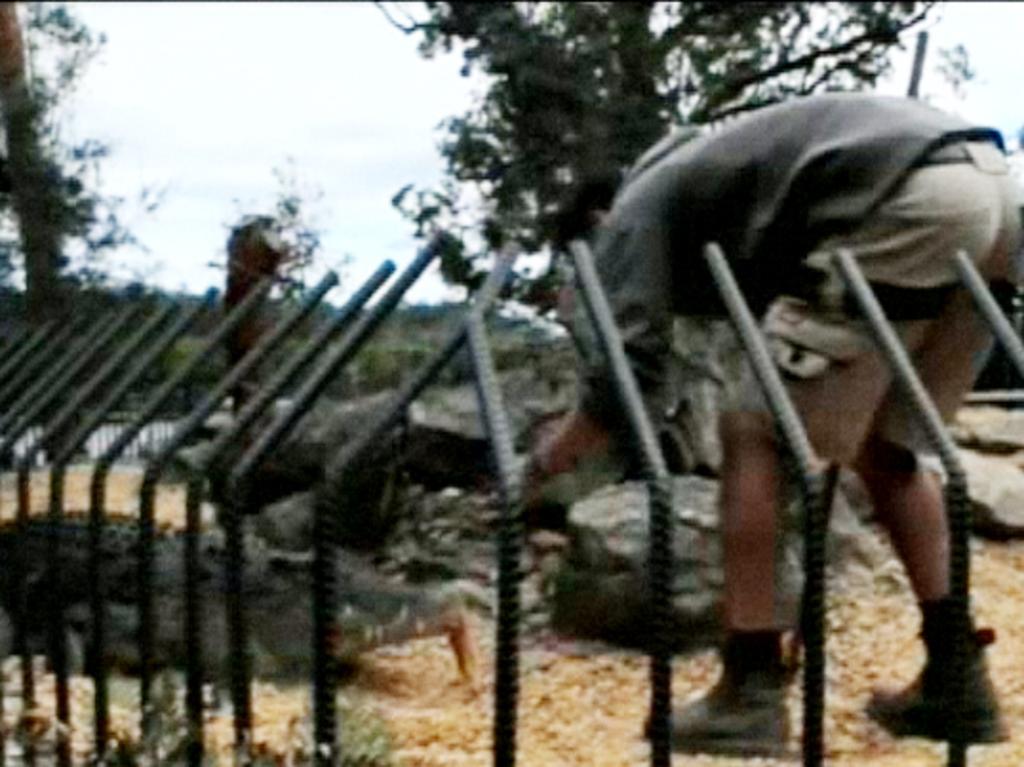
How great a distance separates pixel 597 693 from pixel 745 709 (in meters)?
1.26

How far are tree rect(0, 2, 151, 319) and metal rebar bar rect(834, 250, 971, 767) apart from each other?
4.72 feet

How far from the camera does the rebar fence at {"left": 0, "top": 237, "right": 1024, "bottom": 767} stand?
2.17 m

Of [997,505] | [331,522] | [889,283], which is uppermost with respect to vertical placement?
[889,283]

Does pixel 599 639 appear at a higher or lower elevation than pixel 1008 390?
lower

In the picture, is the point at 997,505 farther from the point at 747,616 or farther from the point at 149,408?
the point at 149,408

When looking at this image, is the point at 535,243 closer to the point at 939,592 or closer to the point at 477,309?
the point at 939,592

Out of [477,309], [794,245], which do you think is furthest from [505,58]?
[477,309]

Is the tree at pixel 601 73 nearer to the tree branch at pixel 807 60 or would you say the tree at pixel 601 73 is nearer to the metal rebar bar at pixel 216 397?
the tree branch at pixel 807 60

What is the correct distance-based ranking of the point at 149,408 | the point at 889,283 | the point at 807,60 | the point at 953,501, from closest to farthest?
1. the point at 953,501
2. the point at 149,408
3. the point at 889,283
4. the point at 807,60

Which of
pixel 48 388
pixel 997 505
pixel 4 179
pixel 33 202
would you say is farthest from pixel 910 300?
pixel 997 505

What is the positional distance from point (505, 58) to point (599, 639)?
9.19 feet

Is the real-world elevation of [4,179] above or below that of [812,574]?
above

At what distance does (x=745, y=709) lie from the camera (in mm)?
3133

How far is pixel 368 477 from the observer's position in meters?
6.76
